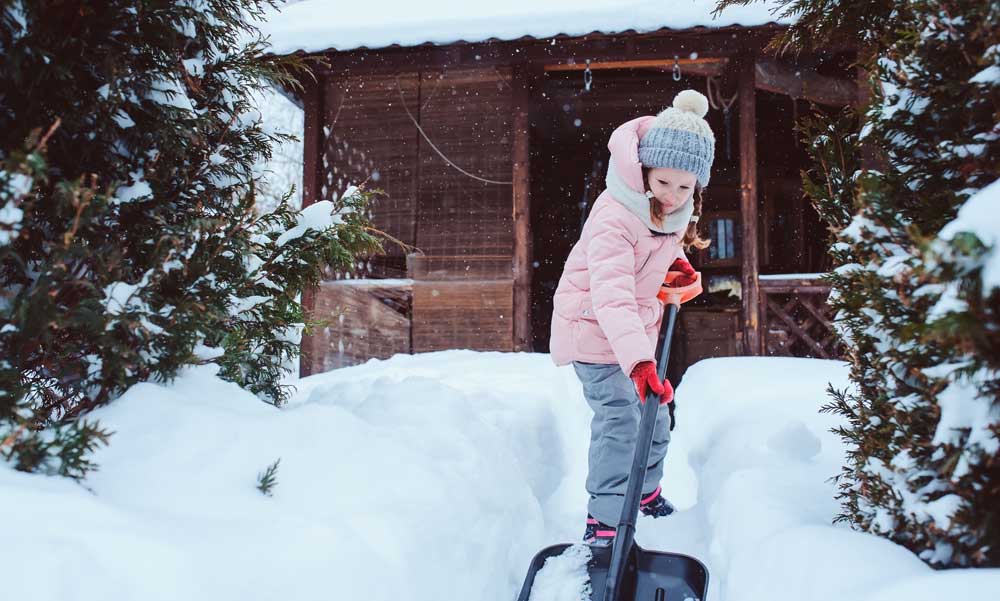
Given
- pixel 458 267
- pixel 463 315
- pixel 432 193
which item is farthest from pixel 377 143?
pixel 463 315

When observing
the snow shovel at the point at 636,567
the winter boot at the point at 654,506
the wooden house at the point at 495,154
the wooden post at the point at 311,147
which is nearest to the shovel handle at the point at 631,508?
the snow shovel at the point at 636,567

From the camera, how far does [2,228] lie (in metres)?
1.38

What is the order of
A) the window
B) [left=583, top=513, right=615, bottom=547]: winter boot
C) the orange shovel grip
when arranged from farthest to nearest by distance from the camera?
the window < the orange shovel grip < [left=583, top=513, right=615, bottom=547]: winter boot

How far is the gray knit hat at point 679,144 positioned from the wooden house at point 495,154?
13.2 feet

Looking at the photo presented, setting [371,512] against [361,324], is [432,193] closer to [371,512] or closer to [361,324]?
[361,324]

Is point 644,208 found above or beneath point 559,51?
beneath

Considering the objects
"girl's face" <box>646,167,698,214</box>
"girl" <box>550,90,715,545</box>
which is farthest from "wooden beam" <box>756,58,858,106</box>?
"girl's face" <box>646,167,698,214</box>

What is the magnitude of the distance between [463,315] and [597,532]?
4.78 metres

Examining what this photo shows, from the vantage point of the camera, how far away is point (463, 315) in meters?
7.50

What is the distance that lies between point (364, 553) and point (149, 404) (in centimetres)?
73

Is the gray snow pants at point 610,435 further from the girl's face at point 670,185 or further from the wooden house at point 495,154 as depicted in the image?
the wooden house at point 495,154

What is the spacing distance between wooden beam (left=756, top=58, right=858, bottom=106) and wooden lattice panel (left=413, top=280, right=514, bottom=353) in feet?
10.8

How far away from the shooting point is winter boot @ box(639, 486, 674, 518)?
3.22 metres

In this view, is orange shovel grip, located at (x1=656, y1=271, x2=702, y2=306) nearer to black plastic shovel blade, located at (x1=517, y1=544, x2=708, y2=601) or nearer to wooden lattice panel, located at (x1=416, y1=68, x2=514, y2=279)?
black plastic shovel blade, located at (x1=517, y1=544, x2=708, y2=601)
